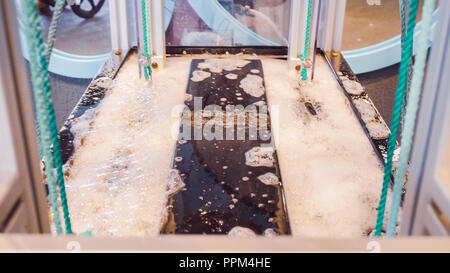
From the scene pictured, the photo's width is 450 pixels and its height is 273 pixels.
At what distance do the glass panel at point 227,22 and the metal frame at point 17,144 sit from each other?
1.94 m

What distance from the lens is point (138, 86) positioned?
2027 mm

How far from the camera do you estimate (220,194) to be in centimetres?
139

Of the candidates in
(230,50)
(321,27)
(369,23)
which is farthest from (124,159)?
(369,23)

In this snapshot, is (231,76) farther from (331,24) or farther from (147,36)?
(331,24)

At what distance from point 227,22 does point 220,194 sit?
1601mm

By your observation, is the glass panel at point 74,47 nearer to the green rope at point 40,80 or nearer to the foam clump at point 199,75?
the foam clump at point 199,75

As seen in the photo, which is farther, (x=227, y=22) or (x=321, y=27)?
(x=227, y=22)

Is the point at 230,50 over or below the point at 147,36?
below

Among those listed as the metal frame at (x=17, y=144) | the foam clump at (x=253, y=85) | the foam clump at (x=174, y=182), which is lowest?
the foam clump at (x=174, y=182)

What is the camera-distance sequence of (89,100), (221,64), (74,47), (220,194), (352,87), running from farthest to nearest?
1. (74,47)
2. (221,64)
3. (352,87)
4. (89,100)
5. (220,194)

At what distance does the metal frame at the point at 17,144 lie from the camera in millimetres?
662

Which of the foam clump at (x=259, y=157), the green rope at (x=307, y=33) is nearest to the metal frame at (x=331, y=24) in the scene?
the green rope at (x=307, y=33)

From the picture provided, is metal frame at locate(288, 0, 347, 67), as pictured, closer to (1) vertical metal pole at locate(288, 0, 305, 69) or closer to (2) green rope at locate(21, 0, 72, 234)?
(1) vertical metal pole at locate(288, 0, 305, 69)

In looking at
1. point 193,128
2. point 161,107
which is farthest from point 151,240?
point 161,107
